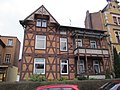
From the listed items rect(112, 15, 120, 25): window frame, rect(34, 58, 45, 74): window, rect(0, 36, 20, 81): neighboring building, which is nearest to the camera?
rect(34, 58, 45, 74): window

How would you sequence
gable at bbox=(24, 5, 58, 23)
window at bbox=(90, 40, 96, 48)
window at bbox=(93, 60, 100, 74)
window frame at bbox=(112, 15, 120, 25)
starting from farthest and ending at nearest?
1. window frame at bbox=(112, 15, 120, 25)
2. window at bbox=(90, 40, 96, 48)
3. window at bbox=(93, 60, 100, 74)
4. gable at bbox=(24, 5, 58, 23)

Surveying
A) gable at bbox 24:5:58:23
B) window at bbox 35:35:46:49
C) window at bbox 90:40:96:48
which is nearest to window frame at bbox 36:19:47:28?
gable at bbox 24:5:58:23

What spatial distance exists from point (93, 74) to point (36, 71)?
7783 millimetres

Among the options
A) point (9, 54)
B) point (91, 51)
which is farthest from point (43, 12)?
point (9, 54)

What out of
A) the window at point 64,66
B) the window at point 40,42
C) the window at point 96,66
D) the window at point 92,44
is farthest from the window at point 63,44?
the window at point 96,66

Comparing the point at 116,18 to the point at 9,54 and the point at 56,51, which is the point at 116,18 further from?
the point at 9,54

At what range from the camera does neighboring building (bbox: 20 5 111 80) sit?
17281 mm

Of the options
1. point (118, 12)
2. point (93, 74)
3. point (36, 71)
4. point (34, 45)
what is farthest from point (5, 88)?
point (118, 12)

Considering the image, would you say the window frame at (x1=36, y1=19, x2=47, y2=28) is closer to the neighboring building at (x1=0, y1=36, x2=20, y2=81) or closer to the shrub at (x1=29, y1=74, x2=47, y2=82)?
the shrub at (x1=29, y1=74, x2=47, y2=82)

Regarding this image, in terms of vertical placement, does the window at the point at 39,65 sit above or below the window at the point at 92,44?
below

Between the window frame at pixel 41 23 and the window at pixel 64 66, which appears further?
the window frame at pixel 41 23

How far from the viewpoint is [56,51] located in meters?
18.4

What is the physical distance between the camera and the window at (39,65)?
56.0 ft

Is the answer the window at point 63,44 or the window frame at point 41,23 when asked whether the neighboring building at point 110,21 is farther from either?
the window frame at point 41,23
